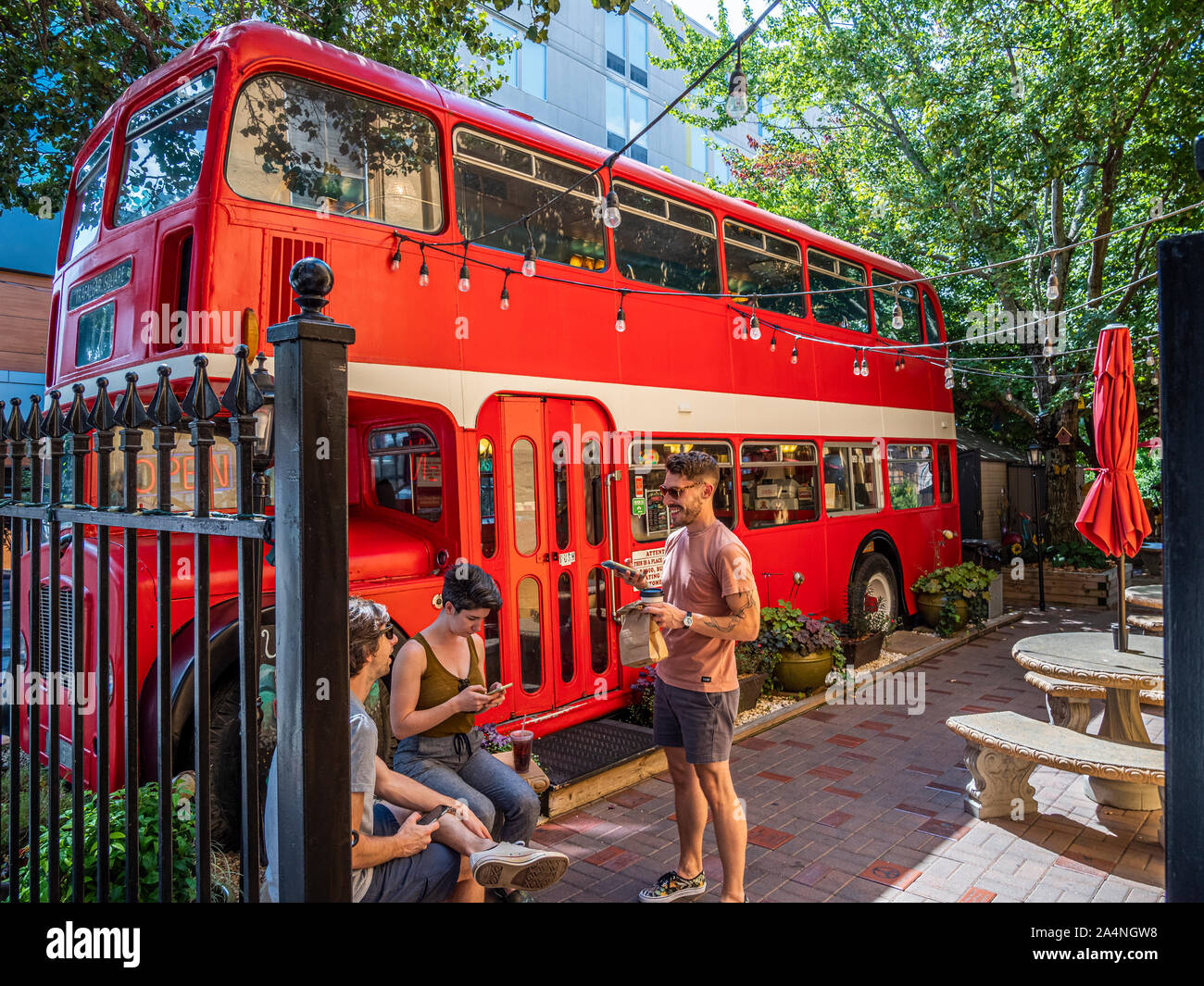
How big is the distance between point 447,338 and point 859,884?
13.5ft

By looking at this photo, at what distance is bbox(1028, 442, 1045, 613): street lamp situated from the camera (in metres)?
12.4

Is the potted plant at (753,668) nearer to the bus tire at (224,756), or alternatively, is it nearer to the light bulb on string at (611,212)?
the light bulb on string at (611,212)

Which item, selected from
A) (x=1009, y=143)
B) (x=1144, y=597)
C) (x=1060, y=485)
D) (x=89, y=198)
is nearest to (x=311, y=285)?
(x=89, y=198)

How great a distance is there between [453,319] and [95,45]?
6.12 meters

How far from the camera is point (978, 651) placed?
9.62m

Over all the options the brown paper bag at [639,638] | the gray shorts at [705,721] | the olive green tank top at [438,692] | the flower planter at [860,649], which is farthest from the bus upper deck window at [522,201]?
the flower planter at [860,649]

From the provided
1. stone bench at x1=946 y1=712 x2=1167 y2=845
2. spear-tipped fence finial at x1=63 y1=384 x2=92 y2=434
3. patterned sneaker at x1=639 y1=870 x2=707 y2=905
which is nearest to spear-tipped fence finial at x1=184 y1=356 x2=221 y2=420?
spear-tipped fence finial at x1=63 y1=384 x2=92 y2=434

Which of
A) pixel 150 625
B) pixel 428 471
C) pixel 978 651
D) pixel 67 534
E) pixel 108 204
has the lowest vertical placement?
pixel 978 651

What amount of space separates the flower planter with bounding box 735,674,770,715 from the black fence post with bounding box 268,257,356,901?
5.79m

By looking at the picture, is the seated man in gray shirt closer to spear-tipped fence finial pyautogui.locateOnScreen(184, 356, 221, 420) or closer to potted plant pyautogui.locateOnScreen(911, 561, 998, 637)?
spear-tipped fence finial pyautogui.locateOnScreen(184, 356, 221, 420)

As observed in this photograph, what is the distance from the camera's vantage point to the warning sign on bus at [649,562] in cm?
671

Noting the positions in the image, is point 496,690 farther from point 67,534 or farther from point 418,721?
point 67,534

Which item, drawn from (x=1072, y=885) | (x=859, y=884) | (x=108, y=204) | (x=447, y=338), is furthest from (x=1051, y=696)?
(x=108, y=204)

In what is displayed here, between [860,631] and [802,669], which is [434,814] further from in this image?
[860,631]
